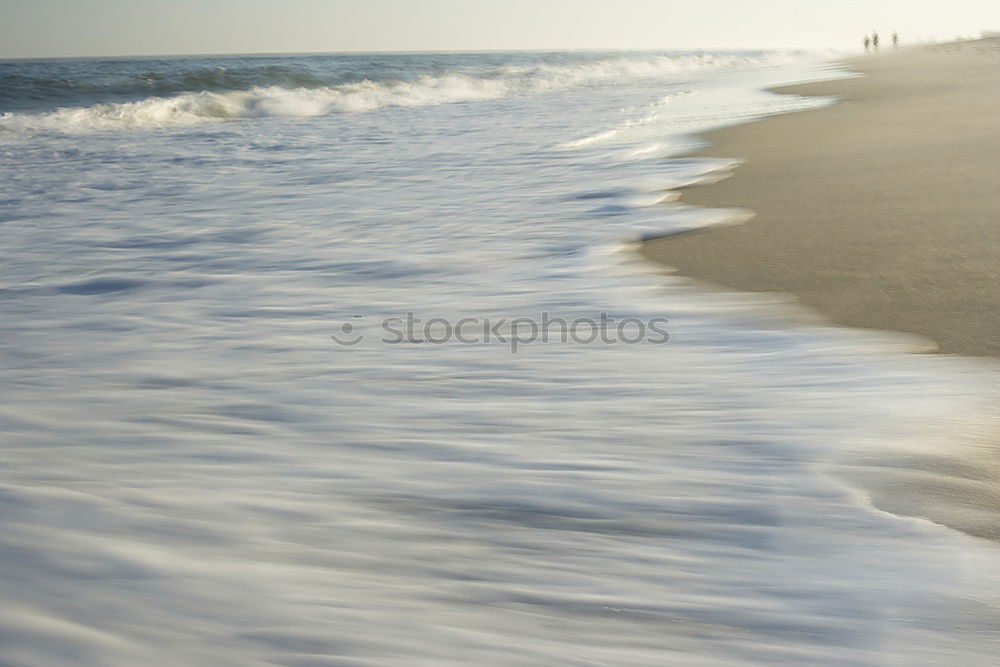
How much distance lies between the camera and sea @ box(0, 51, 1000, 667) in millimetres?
1309

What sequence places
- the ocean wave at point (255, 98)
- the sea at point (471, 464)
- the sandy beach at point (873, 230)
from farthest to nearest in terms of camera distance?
1. the ocean wave at point (255, 98)
2. the sandy beach at point (873, 230)
3. the sea at point (471, 464)

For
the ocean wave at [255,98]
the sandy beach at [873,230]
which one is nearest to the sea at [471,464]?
the sandy beach at [873,230]

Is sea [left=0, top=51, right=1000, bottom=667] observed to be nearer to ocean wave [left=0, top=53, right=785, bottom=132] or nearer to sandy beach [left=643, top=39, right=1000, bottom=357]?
sandy beach [left=643, top=39, right=1000, bottom=357]

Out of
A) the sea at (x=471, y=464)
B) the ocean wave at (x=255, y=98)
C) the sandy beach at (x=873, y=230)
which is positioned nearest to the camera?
the sea at (x=471, y=464)

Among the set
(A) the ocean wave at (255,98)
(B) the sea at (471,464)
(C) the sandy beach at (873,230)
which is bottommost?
(B) the sea at (471,464)

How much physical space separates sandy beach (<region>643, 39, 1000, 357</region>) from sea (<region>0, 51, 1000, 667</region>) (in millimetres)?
159

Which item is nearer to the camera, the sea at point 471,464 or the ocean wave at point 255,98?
the sea at point 471,464

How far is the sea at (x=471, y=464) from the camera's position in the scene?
4.29 feet

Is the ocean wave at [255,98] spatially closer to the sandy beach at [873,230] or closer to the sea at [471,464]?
the sandy beach at [873,230]

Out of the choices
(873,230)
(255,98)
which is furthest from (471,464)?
(255,98)

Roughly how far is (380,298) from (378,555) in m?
1.67

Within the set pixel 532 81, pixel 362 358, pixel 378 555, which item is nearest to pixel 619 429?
pixel 378 555

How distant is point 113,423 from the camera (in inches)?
82.0

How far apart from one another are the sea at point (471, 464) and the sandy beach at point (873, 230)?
16cm
